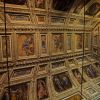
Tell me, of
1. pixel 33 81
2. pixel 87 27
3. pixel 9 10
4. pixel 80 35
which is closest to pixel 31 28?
pixel 9 10

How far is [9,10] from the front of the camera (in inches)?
302

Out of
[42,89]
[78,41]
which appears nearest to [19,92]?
[42,89]

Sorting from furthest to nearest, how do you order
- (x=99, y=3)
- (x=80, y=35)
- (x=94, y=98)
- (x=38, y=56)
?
1. (x=80, y=35)
2. (x=99, y=3)
3. (x=94, y=98)
4. (x=38, y=56)

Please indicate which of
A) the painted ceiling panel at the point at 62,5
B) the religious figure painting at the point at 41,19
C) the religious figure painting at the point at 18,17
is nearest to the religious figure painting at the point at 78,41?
the painted ceiling panel at the point at 62,5

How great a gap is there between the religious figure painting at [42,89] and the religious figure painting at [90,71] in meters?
3.78

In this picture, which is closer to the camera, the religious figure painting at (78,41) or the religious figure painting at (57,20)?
the religious figure painting at (57,20)

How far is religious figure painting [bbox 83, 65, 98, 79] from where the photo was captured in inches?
471

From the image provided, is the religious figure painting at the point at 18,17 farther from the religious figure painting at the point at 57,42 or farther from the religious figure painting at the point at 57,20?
the religious figure painting at the point at 57,42

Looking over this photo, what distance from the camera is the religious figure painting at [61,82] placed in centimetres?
965

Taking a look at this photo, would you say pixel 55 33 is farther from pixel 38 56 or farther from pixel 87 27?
pixel 87 27

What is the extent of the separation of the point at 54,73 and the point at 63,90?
1.07m

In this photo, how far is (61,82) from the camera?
10.0 metres

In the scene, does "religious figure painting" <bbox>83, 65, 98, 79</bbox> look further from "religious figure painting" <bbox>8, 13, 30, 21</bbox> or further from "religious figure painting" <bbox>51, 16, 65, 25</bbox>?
"religious figure painting" <bbox>8, 13, 30, 21</bbox>

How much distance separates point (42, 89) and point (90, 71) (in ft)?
15.2
